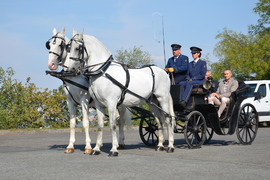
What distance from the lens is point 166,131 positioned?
448 inches

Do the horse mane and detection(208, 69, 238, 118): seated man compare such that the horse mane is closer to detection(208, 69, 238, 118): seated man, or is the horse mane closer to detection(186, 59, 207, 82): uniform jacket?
detection(186, 59, 207, 82): uniform jacket

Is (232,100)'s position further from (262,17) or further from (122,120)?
(262,17)

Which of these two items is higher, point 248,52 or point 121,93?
point 248,52

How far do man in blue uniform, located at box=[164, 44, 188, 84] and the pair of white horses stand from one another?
838mm

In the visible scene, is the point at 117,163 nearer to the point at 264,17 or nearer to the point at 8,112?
the point at 8,112

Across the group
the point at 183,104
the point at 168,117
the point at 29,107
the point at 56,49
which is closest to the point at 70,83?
the point at 56,49

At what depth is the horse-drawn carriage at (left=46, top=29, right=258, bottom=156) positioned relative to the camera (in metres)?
9.90

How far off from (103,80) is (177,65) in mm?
2806

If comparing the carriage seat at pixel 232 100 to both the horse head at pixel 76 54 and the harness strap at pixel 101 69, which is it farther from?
the horse head at pixel 76 54

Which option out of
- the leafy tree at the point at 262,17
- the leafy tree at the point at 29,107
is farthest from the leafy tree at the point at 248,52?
the leafy tree at the point at 29,107

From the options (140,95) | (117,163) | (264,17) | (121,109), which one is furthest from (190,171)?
(264,17)

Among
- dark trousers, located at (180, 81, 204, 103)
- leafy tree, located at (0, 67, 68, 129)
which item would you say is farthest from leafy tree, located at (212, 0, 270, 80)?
dark trousers, located at (180, 81, 204, 103)

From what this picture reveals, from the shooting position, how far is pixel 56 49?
10.4 m

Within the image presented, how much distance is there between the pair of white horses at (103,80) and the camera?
32.3 feet
